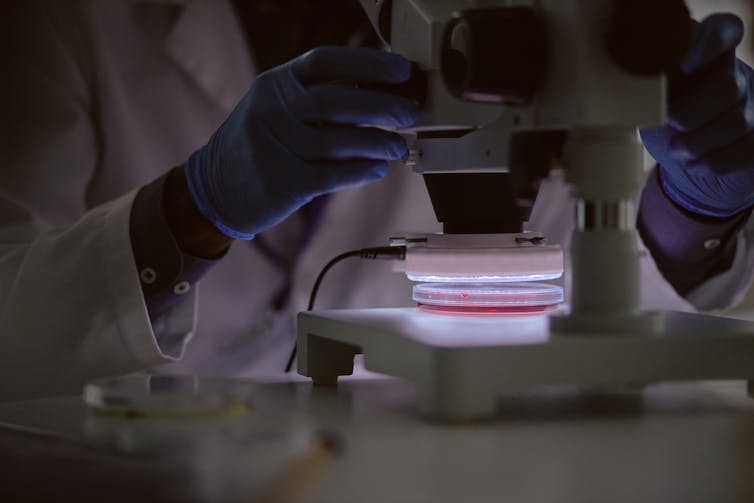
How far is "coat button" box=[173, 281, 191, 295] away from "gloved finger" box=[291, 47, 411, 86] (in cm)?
31

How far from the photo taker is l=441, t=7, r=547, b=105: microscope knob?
710mm

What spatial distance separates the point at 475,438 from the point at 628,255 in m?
0.20

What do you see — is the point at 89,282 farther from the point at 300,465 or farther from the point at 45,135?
the point at 300,465

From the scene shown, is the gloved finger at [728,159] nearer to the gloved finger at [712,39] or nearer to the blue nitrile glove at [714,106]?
the blue nitrile glove at [714,106]

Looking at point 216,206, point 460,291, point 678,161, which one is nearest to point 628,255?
point 460,291

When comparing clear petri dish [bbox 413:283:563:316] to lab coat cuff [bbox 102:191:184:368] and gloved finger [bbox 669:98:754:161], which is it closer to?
gloved finger [bbox 669:98:754:161]

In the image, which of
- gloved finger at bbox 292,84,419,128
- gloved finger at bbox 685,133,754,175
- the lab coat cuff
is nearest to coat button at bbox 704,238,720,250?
gloved finger at bbox 685,133,754,175

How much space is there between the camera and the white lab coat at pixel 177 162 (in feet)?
4.42

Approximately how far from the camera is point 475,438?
→ 0.69 meters

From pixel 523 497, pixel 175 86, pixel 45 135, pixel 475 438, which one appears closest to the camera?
pixel 523 497

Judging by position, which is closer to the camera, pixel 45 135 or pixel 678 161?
pixel 678 161

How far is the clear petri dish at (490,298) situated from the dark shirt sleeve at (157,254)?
1.08ft

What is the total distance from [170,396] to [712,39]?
0.54 m

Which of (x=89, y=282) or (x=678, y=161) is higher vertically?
(x=678, y=161)
